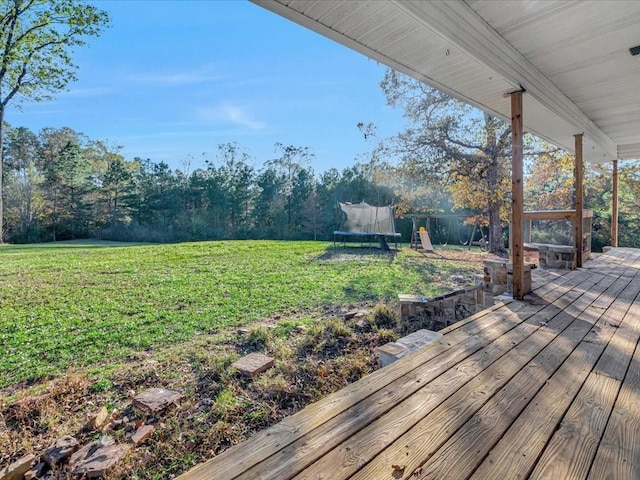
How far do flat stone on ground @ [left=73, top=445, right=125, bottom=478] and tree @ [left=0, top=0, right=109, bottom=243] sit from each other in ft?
42.5

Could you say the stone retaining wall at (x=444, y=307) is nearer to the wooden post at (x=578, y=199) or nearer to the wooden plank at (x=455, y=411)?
the wooden plank at (x=455, y=411)

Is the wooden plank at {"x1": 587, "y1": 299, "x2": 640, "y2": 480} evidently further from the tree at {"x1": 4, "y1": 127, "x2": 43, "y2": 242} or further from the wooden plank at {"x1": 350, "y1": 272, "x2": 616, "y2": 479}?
the tree at {"x1": 4, "y1": 127, "x2": 43, "y2": 242}

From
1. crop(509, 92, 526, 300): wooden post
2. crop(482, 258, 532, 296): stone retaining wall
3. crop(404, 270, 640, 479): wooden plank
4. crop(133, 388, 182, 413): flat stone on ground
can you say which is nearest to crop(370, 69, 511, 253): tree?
crop(482, 258, 532, 296): stone retaining wall

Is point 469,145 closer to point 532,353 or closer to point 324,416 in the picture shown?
point 532,353

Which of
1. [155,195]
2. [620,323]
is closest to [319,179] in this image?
[155,195]

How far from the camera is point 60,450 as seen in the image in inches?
61.8

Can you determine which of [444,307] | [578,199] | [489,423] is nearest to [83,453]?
[489,423]

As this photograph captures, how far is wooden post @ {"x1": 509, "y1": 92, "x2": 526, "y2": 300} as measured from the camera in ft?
9.51

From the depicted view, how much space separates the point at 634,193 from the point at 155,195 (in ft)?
75.2

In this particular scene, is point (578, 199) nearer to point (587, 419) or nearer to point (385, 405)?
point (587, 419)

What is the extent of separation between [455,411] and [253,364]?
1.66 metres

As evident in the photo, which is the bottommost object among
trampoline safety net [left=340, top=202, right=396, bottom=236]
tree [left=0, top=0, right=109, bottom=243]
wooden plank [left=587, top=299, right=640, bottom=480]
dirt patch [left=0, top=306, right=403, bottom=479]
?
dirt patch [left=0, top=306, right=403, bottom=479]

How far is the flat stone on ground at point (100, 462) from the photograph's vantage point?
1441 mm

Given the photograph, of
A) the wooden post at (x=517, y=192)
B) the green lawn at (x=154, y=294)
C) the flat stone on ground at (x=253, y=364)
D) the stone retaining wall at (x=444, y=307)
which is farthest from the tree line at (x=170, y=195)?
the flat stone on ground at (x=253, y=364)
